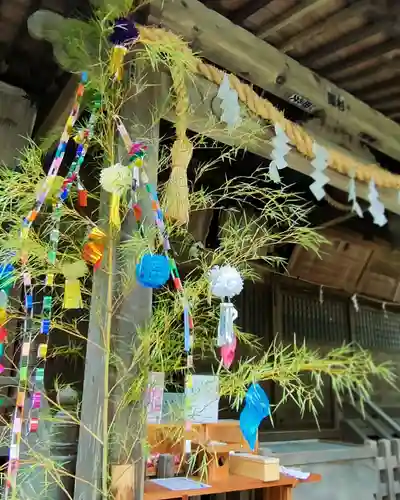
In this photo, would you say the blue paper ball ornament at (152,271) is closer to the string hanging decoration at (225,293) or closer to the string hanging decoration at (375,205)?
the string hanging decoration at (225,293)

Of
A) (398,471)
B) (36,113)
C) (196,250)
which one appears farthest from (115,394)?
(398,471)

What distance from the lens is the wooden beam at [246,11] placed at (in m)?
2.04

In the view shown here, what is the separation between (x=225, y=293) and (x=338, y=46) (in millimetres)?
1420

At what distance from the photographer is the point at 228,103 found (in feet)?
6.34

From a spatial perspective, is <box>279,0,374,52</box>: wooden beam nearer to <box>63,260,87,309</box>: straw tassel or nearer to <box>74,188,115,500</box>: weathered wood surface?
<box>74,188,115,500</box>: weathered wood surface

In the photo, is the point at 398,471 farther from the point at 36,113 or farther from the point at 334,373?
the point at 36,113

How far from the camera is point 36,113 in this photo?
8.44ft

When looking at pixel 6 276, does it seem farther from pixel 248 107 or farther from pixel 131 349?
pixel 248 107

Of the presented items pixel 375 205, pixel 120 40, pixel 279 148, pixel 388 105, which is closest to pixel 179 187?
pixel 120 40

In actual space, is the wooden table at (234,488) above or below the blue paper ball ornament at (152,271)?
below

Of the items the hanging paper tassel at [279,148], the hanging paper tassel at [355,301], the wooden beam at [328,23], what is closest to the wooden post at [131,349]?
the hanging paper tassel at [279,148]

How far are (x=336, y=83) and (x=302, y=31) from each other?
1.67 feet

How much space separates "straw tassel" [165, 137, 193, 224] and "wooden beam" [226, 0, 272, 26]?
0.77m

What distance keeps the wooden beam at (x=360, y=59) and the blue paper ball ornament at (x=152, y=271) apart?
1622mm
